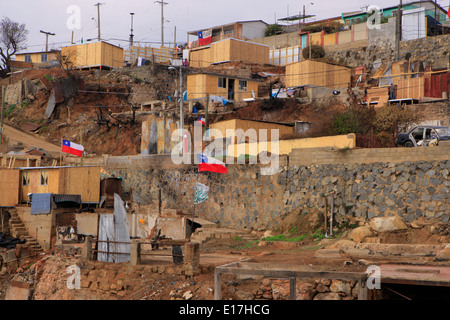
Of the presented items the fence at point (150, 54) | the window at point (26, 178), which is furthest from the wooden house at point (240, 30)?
the window at point (26, 178)

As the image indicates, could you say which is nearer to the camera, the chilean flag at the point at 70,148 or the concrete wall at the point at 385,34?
the chilean flag at the point at 70,148

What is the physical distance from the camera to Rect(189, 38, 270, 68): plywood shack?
157 ft

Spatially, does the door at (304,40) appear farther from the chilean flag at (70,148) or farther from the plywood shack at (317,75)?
the chilean flag at (70,148)

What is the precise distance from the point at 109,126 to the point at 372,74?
63.4 feet

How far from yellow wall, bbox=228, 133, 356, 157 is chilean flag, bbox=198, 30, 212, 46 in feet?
109

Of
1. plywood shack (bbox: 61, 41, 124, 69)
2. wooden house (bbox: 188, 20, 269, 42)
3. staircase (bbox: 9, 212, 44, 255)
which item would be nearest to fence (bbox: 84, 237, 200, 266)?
staircase (bbox: 9, 212, 44, 255)

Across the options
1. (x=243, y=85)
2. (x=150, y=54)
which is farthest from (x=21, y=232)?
(x=150, y=54)

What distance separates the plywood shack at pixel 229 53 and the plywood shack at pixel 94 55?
7148mm

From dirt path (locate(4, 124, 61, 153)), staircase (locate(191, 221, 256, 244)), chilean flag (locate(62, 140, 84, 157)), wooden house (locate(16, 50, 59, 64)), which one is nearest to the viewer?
staircase (locate(191, 221, 256, 244))

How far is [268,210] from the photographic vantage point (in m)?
20.8

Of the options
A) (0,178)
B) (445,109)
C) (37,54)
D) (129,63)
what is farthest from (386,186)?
(37,54)

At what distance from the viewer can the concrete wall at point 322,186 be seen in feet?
55.2

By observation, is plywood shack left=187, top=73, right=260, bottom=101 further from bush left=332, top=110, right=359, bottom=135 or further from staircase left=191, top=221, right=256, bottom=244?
staircase left=191, top=221, right=256, bottom=244
